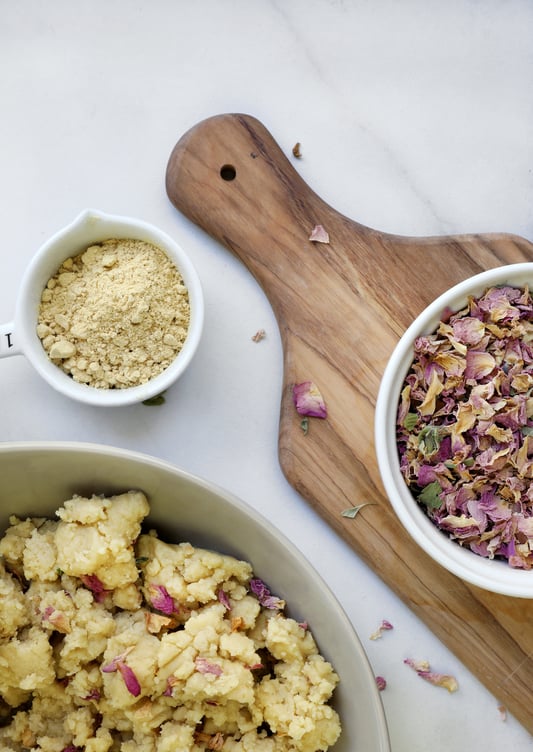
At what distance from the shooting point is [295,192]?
146 centimetres

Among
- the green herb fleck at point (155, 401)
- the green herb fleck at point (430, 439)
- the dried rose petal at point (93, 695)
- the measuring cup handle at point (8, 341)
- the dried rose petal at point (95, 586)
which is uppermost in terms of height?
the measuring cup handle at point (8, 341)

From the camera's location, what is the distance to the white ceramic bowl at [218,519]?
1.27 metres

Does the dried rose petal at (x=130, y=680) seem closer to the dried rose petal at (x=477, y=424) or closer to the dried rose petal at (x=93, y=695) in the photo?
the dried rose petal at (x=93, y=695)

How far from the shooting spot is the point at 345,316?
144 centimetres

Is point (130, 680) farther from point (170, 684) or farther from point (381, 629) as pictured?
point (381, 629)

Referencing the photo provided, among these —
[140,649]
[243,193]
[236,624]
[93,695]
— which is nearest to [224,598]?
[236,624]

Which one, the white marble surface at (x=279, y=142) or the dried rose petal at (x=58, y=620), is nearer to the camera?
the dried rose petal at (x=58, y=620)

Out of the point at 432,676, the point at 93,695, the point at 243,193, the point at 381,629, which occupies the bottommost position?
the point at 432,676

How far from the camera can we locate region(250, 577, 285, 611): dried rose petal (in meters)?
1.35

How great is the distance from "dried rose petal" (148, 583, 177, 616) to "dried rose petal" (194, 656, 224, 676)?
0.11 meters

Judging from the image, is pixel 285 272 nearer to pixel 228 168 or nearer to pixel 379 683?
pixel 228 168

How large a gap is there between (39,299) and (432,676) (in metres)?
1.00

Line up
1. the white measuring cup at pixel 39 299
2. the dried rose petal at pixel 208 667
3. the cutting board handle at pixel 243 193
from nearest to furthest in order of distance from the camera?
the dried rose petal at pixel 208 667 → the white measuring cup at pixel 39 299 → the cutting board handle at pixel 243 193

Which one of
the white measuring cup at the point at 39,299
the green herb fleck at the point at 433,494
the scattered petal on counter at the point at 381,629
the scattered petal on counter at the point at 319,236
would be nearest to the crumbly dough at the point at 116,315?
the white measuring cup at the point at 39,299
